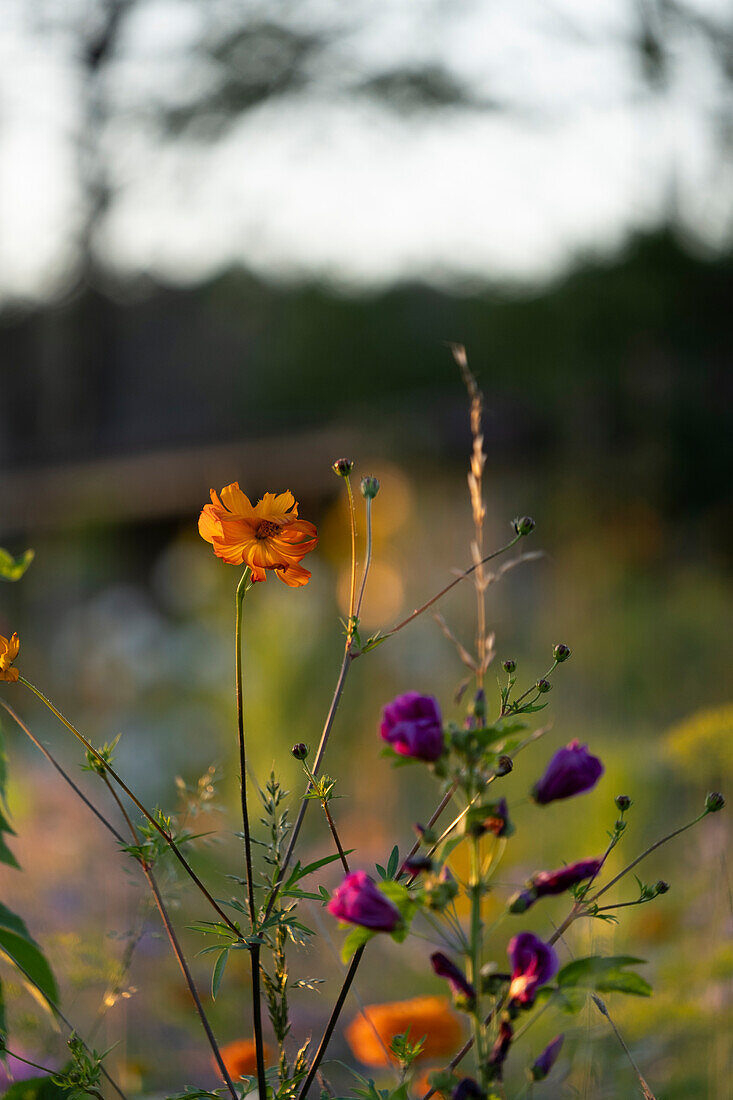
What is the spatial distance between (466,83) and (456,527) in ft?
9.21

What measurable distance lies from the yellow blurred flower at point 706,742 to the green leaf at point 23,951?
81cm

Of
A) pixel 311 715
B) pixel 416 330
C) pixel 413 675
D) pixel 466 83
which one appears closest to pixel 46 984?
pixel 311 715

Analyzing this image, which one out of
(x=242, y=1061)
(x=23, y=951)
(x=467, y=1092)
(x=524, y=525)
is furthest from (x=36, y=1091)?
(x=524, y=525)

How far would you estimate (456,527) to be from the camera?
16.9 feet

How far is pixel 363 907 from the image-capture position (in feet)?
1.48

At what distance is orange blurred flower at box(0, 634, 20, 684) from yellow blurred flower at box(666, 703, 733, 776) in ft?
2.85

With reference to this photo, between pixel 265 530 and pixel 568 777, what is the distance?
0.71 feet

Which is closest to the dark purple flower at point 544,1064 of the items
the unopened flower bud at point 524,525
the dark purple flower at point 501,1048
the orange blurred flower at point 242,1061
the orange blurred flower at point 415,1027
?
the dark purple flower at point 501,1048

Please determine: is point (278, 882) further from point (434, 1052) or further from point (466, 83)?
point (466, 83)

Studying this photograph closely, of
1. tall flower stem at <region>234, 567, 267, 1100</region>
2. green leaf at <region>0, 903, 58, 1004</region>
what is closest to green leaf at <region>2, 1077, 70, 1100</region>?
green leaf at <region>0, 903, 58, 1004</region>

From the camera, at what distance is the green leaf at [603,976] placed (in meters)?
0.45

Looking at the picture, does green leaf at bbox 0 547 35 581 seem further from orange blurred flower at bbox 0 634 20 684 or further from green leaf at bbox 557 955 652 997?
green leaf at bbox 557 955 652 997

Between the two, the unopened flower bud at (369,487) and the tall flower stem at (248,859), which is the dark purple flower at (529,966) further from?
the unopened flower bud at (369,487)

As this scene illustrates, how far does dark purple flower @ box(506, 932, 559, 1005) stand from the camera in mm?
473
